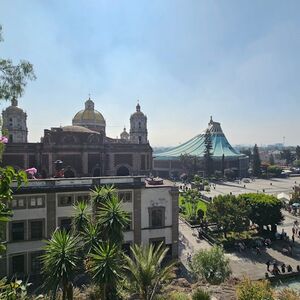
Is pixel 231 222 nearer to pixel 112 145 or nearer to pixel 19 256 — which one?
pixel 19 256

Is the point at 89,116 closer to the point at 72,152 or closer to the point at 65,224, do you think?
the point at 72,152

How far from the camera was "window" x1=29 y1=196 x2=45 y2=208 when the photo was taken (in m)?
24.5

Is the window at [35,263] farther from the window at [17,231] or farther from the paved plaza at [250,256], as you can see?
the paved plaza at [250,256]

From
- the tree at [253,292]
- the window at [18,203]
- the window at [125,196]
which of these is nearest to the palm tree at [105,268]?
the tree at [253,292]

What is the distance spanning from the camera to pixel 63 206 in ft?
83.6

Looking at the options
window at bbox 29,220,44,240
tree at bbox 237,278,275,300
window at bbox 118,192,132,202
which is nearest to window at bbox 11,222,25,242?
window at bbox 29,220,44,240

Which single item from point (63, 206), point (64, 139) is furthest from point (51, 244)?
point (64, 139)

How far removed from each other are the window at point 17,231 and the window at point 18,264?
1.29m

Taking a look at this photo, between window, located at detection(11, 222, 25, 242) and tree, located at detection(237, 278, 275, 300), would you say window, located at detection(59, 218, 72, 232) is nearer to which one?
window, located at detection(11, 222, 25, 242)

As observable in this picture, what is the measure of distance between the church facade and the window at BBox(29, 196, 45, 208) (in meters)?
29.6

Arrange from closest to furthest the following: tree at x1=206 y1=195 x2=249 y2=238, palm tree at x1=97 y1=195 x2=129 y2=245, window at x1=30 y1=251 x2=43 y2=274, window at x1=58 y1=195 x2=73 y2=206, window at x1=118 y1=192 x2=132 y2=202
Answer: palm tree at x1=97 y1=195 x2=129 y2=245
window at x1=30 y1=251 x2=43 y2=274
window at x1=58 y1=195 x2=73 y2=206
window at x1=118 y1=192 x2=132 y2=202
tree at x1=206 y1=195 x2=249 y2=238

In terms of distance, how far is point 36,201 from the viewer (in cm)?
2470

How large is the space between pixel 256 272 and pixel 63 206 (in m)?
16.7

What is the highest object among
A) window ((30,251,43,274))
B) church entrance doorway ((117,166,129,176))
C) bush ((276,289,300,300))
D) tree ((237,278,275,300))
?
church entrance doorway ((117,166,129,176))
